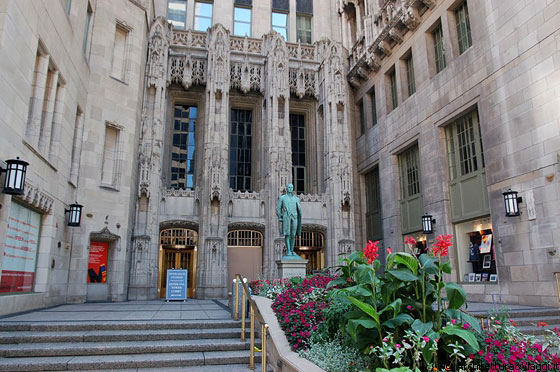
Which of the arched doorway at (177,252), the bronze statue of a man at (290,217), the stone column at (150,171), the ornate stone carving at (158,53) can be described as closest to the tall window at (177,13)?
the stone column at (150,171)

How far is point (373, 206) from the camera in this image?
80.1ft

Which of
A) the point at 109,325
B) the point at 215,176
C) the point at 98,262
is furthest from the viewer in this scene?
the point at 215,176

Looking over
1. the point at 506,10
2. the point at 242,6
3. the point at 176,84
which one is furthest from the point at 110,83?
the point at 506,10

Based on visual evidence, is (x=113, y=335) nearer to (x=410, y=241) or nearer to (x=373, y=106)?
(x=410, y=241)

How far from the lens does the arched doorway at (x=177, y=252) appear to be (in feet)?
74.4

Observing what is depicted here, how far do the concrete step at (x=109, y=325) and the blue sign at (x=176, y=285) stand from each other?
891 cm

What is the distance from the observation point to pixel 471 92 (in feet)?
52.2

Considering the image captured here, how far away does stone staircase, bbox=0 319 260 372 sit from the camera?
23.7ft

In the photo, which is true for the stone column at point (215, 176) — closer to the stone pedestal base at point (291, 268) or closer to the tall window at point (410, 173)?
the stone pedestal base at point (291, 268)

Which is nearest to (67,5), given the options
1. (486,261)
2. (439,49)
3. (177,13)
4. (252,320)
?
(177,13)

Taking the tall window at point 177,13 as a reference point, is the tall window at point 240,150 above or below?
below

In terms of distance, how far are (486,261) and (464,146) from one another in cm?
480

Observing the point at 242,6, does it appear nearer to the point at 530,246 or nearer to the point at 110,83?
the point at 110,83

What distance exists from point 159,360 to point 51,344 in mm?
2329
